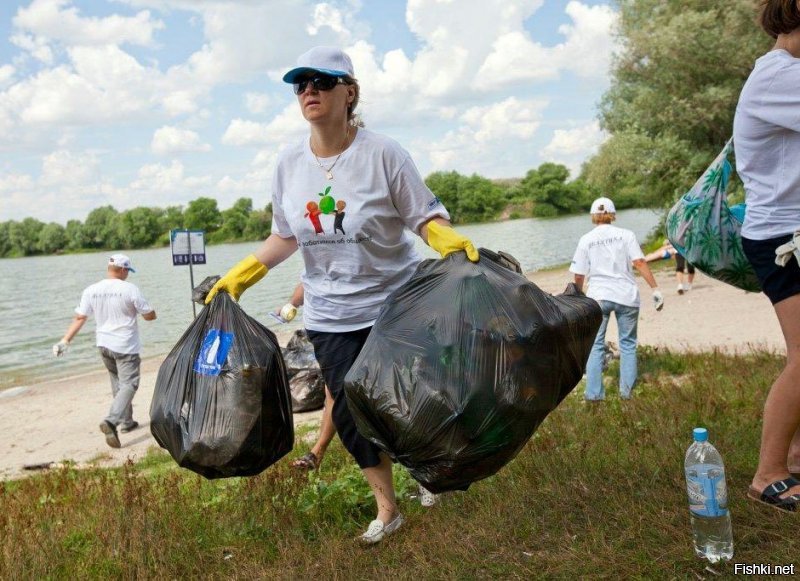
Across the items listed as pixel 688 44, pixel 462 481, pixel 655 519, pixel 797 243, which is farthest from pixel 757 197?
pixel 688 44

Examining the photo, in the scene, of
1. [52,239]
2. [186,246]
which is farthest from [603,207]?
[52,239]

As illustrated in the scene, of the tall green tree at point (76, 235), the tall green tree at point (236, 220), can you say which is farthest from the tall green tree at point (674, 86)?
Result: the tall green tree at point (76, 235)

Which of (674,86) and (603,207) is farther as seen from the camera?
(674,86)

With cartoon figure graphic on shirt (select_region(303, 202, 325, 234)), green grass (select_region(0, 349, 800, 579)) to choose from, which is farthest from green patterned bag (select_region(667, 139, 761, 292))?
cartoon figure graphic on shirt (select_region(303, 202, 325, 234))

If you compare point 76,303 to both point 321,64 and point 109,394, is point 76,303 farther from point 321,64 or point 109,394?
point 321,64

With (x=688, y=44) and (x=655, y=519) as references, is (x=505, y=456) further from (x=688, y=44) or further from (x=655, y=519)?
(x=688, y=44)

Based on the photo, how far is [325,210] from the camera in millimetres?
2914

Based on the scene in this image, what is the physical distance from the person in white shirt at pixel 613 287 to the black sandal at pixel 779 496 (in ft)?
9.61

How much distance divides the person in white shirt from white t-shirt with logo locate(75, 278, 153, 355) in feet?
14.6

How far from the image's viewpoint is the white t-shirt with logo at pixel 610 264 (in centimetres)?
591

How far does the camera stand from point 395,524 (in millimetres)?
3084

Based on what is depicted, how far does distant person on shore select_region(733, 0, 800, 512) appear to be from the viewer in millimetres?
2580

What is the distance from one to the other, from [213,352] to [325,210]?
692 millimetres

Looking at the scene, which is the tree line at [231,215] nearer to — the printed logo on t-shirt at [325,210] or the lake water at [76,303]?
the lake water at [76,303]
